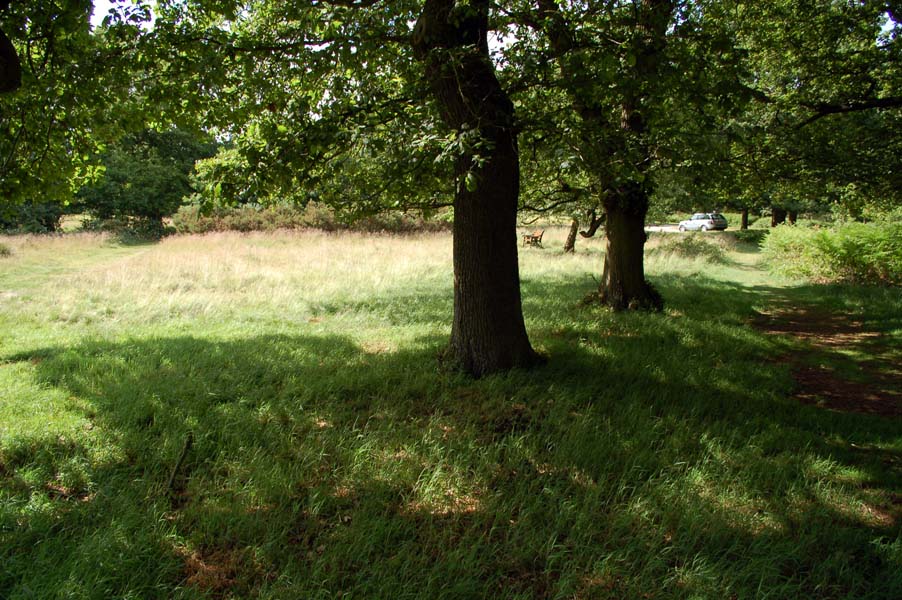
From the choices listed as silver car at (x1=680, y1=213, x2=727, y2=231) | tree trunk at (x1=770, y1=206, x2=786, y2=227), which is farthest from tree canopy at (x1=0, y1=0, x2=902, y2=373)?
silver car at (x1=680, y1=213, x2=727, y2=231)

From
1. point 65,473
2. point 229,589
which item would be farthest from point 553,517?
point 65,473

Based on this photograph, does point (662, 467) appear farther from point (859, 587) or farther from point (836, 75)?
point (836, 75)

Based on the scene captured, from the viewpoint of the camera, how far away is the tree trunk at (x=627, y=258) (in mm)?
9289

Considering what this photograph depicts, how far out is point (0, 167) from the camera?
4879 millimetres

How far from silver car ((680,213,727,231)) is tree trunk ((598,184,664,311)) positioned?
3350cm

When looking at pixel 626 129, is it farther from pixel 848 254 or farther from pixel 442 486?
pixel 848 254

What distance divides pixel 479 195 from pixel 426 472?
3.01 metres

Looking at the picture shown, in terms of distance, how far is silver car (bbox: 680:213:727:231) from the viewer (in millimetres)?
38719

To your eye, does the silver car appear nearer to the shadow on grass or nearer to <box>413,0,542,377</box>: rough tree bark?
the shadow on grass

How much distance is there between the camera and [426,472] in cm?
354

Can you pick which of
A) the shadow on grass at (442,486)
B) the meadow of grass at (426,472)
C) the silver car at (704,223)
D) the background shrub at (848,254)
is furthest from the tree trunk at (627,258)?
the silver car at (704,223)

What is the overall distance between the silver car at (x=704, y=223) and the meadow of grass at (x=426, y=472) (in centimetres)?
3607

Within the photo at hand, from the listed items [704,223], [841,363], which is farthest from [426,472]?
[704,223]

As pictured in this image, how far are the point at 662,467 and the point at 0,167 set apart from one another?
7.01 meters
